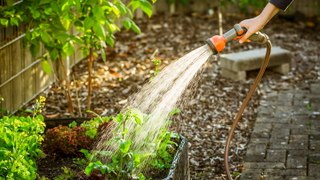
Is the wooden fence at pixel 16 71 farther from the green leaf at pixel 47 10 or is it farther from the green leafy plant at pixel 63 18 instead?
the green leaf at pixel 47 10

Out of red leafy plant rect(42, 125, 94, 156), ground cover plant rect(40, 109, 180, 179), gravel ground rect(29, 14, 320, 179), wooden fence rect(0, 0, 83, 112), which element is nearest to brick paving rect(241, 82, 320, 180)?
gravel ground rect(29, 14, 320, 179)

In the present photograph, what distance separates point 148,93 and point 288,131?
1.92m

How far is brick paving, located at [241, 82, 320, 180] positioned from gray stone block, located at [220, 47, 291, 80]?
499mm

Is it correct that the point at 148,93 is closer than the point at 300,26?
Yes

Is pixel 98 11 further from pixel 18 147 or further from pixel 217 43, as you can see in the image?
pixel 18 147

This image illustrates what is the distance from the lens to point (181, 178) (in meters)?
3.90

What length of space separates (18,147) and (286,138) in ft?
9.36

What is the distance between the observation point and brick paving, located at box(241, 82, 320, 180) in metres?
5.12

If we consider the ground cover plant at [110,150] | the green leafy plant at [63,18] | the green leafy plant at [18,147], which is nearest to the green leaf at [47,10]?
the green leafy plant at [63,18]

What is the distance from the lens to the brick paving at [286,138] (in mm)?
5117

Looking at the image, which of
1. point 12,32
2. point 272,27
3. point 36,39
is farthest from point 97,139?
point 272,27

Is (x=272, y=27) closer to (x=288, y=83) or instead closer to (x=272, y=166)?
(x=288, y=83)

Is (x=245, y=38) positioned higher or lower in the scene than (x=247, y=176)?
higher

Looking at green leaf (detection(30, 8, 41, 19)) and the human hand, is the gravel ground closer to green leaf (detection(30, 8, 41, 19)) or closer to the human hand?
the human hand
